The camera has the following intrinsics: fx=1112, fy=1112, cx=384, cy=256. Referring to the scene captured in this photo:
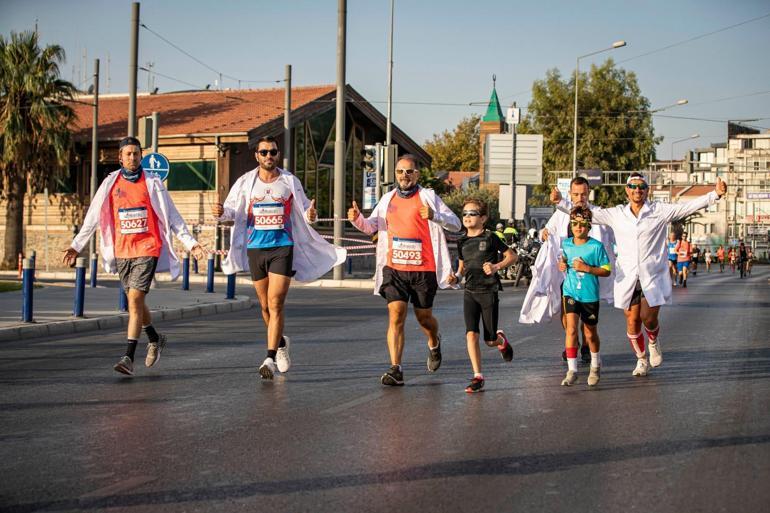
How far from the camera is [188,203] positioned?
3891cm

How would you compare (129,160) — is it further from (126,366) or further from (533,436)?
(533,436)

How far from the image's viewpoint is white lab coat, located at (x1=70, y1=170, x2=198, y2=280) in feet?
32.2

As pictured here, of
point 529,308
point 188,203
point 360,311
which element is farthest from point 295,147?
point 529,308

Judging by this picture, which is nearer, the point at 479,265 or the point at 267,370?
the point at 479,265

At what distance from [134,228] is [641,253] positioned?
4503mm

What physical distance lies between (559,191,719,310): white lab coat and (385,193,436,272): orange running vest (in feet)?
4.92

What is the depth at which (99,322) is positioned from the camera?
14.8 metres

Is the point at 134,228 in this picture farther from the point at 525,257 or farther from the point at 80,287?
the point at 525,257

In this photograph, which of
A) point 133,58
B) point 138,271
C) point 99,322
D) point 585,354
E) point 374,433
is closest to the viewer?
point 374,433

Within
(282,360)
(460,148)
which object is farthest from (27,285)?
(460,148)

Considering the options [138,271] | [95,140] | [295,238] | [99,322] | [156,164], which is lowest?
[99,322]

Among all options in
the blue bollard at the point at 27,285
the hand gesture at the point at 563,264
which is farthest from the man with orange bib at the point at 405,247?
the blue bollard at the point at 27,285

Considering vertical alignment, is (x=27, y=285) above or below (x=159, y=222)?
below

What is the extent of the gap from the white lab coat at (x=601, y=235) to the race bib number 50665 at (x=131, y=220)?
366cm
